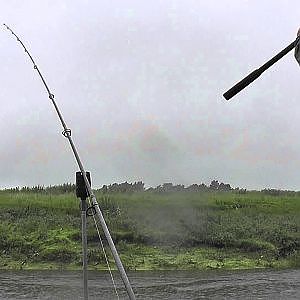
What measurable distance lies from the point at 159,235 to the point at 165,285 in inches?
168

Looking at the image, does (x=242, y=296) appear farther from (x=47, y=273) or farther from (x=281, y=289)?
(x=47, y=273)

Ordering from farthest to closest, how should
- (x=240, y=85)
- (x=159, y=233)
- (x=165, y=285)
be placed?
(x=159, y=233), (x=165, y=285), (x=240, y=85)

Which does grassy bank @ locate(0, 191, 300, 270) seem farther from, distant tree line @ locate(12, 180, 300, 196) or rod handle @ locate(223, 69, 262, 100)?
rod handle @ locate(223, 69, 262, 100)

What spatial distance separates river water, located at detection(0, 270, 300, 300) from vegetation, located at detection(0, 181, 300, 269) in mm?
1459

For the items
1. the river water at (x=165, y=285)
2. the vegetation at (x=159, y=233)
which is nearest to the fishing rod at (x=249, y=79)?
the river water at (x=165, y=285)

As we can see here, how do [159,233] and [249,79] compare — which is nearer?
[249,79]

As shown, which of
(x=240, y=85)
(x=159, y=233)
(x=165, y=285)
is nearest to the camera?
(x=240, y=85)

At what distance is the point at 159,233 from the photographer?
51.7ft

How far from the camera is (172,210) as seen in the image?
15.2m

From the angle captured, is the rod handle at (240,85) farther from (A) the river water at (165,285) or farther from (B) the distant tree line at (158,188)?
(B) the distant tree line at (158,188)

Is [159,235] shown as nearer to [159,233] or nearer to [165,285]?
[159,233]

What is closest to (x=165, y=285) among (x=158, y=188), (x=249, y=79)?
(x=158, y=188)

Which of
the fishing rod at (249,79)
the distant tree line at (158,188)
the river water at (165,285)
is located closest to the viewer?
the fishing rod at (249,79)

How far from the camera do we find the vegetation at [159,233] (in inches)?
596
